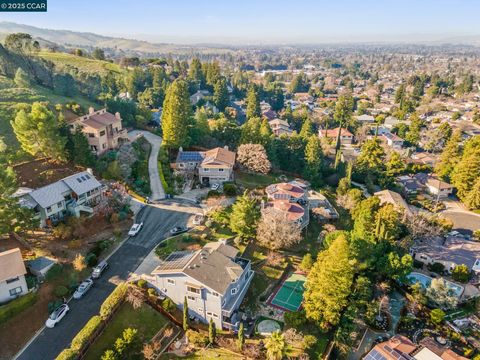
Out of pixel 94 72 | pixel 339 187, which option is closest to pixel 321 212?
pixel 339 187

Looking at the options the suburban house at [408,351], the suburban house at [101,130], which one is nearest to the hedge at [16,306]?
the suburban house at [101,130]

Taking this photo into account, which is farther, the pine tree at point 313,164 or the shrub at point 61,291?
the pine tree at point 313,164

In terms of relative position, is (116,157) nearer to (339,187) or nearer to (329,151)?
(339,187)

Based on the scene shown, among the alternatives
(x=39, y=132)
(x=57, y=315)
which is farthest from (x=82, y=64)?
(x=57, y=315)

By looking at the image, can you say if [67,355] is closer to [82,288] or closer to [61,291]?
[61,291]

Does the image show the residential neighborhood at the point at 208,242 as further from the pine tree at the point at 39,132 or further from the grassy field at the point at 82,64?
the grassy field at the point at 82,64

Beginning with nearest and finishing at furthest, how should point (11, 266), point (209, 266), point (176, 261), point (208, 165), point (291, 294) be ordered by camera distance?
1. point (11, 266)
2. point (209, 266)
3. point (176, 261)
4. point (291, 294)
5. point (208, 165)
